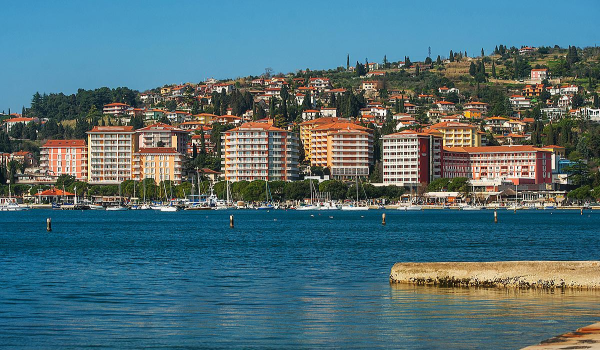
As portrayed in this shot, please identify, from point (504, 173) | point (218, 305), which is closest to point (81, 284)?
point (218, 305)

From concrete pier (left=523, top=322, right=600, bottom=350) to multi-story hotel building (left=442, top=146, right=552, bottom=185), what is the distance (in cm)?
14542

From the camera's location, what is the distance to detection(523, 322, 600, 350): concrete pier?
12789 mm

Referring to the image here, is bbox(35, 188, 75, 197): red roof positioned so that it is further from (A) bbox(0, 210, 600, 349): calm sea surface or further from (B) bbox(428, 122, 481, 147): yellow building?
(A) bbox(0, 210, 600, 349): calm sea surface

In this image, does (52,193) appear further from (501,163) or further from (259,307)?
(259,307)

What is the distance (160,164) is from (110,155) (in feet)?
41.4

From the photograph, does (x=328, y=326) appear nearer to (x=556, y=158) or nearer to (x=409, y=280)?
(x=409, y=280)

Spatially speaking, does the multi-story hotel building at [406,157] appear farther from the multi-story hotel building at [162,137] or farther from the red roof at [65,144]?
the red roof at [65,144]

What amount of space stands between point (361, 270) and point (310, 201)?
117m

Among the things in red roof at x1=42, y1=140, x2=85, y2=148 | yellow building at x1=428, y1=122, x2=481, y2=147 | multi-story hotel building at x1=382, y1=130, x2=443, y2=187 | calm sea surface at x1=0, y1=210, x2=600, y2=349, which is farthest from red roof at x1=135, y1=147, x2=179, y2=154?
calm sea surface at x1=0, y1=210, x2=600, y2=349

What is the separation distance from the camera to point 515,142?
18488cm

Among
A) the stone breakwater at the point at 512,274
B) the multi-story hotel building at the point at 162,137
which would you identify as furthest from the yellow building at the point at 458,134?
the stone breakwater at the point at 512,274

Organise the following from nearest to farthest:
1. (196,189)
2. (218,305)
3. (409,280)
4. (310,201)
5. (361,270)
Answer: (218,305) → (409,280) → (361,270) → (310,201) → (196,189)

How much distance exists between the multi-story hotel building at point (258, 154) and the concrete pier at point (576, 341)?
147m

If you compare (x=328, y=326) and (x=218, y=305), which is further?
(x=218, y=305)
